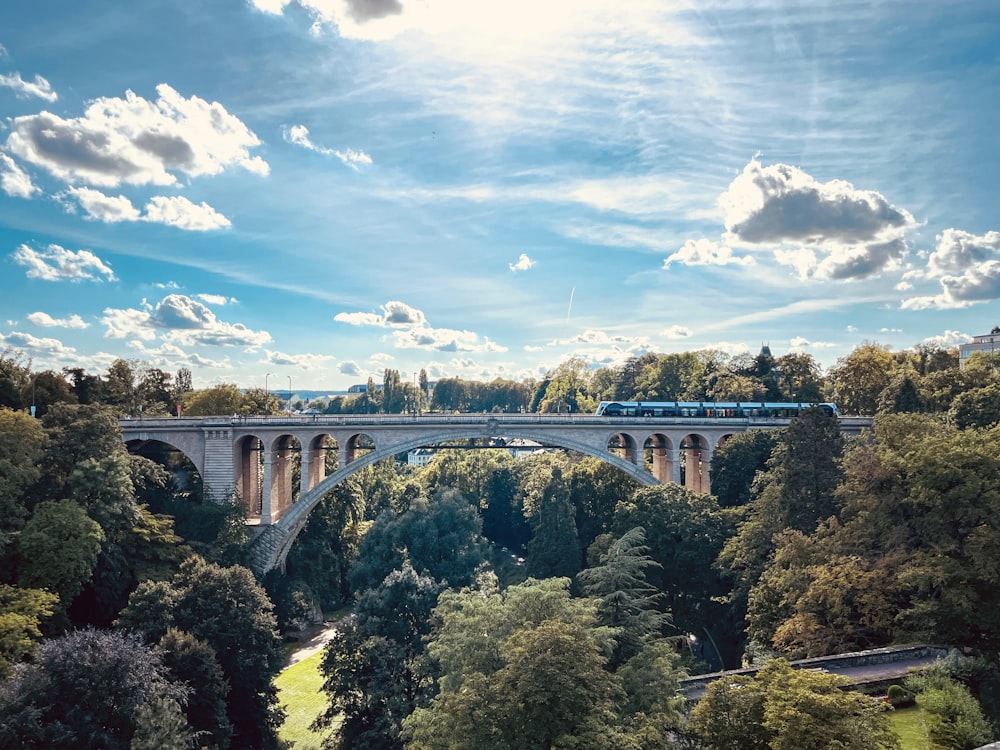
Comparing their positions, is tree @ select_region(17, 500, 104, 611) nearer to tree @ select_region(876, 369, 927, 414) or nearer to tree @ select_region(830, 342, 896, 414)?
tree @ select_region(876, 369, 927, 414)

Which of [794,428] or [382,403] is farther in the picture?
[382,403]

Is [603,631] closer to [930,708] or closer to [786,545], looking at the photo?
[930,708]

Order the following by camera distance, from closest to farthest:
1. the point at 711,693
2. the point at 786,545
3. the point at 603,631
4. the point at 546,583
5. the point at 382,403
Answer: the point at 711,693
the point at 603,631
the point at 546,583
the point at 786,545
the point at 382,403

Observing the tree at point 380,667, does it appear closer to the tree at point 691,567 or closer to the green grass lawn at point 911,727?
the tree at point 691,567

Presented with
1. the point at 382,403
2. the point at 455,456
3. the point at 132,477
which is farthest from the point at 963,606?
the point at 382,403

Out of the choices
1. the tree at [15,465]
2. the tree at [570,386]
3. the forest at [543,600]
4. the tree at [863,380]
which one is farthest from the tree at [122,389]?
the tree at [863,380]

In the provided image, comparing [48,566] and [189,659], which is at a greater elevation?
[48,566]

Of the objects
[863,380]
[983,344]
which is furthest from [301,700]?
[983,344]
